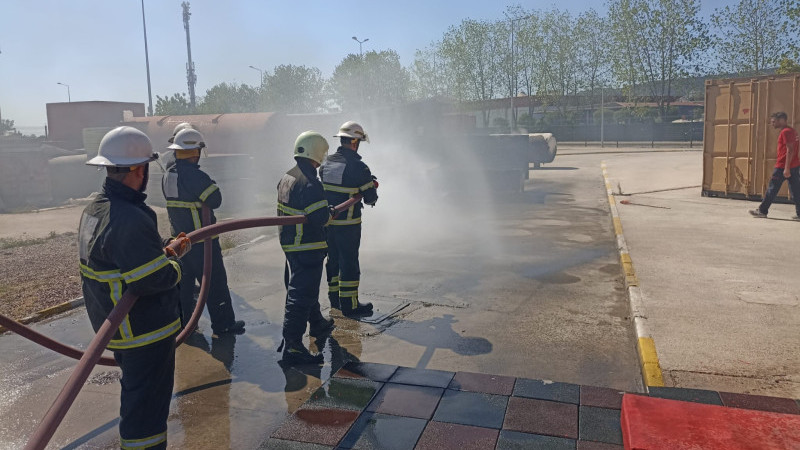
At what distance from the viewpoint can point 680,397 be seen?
397 cm

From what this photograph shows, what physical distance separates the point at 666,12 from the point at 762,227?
4349cm

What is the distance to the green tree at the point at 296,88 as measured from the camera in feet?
211

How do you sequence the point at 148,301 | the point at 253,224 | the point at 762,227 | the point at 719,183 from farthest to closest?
→ 1. the point at 719,183
2. the point at 762,227
3. the point at 253,224
4. the point at 148,301

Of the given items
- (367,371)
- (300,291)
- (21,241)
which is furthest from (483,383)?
(21,241)

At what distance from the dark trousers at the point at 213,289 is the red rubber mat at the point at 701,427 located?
3843 millimetres

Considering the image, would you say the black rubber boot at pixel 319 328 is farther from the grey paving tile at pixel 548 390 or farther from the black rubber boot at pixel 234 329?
the grey paving tile at pixel 548 390

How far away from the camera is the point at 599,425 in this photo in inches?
145

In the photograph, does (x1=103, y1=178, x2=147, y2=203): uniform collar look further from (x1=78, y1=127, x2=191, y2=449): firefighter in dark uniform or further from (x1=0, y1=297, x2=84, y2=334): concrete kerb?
(x1=0, y1=297, x2=84, y2=334): concrete kerb

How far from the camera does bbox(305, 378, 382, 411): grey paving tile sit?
163 inches

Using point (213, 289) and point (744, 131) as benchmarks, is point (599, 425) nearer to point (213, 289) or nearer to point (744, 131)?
point (213, 289)

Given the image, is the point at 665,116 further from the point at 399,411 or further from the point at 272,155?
the point at 399,411

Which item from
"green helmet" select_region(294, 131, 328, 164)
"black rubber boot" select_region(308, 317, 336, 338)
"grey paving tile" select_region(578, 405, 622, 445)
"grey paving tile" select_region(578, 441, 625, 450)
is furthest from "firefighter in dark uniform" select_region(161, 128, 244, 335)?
"grey paving tile" select_region(578, 441, 625, 450)

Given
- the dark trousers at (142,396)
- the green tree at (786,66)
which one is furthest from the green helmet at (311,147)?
the green tree at (786,66)

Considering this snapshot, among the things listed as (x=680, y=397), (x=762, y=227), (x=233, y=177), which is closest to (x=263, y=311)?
(x=680, y=397)
